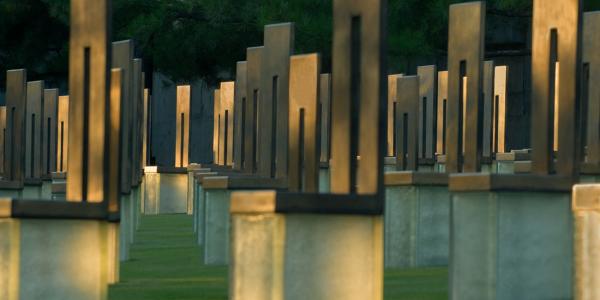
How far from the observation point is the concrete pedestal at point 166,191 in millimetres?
26156

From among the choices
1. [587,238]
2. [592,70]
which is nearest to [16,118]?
[592,70]

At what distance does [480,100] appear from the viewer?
1263cm

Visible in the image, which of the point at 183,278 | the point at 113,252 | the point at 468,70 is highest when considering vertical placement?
the point at 468,70

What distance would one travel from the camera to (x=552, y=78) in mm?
10414

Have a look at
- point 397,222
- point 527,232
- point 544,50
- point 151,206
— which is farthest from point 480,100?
point 151,206

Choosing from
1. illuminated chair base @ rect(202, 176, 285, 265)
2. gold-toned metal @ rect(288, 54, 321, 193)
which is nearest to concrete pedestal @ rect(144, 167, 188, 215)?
illuminated chair base @ rect(202, 176, 285, 265)

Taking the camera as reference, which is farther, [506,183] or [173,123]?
[173,123]

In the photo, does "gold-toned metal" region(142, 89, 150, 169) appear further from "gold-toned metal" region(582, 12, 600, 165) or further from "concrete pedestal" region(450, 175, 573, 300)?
"concrete pedestal" region(450, 175, 573, 300)

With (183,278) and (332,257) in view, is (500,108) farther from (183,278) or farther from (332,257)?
(332,257)

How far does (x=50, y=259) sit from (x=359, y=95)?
1.97m

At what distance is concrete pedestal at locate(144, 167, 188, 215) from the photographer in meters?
26.2

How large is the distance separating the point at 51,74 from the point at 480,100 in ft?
86.9

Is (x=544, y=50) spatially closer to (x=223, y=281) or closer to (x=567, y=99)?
(x=567, y=99)

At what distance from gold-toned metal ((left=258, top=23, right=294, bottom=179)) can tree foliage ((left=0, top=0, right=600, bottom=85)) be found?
1485cm
